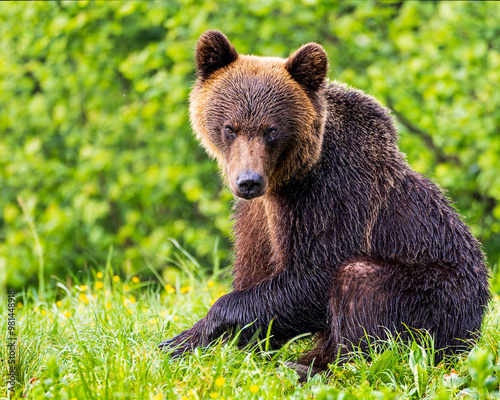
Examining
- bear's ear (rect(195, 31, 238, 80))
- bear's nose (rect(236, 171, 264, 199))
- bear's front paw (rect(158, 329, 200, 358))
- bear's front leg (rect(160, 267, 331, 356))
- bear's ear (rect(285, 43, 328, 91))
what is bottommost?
bear's front paw (rect(158, 329, 200, 358))

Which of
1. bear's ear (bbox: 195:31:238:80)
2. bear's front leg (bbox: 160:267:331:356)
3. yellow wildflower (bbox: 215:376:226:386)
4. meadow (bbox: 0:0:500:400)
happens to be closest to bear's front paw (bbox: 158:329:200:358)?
bear's front leg (bbox: 160:267:331:356)

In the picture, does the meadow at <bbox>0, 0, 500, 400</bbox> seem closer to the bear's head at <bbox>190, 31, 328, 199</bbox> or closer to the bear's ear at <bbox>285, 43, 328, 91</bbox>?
the bear's head at <bbox>190, 31, 328, 199</bbox>

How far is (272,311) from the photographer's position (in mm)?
4254

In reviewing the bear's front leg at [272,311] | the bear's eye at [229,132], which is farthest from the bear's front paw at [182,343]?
the bear's eye at [229,132]

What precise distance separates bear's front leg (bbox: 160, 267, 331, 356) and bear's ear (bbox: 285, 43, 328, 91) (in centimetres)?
131

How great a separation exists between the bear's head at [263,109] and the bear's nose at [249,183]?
0.12 ft

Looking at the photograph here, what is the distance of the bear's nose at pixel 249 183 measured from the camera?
3947 mm

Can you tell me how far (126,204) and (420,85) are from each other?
225 inches

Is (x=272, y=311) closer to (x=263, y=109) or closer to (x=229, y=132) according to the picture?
(x=229, y=132)

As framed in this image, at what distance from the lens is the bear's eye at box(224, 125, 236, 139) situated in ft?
14.1

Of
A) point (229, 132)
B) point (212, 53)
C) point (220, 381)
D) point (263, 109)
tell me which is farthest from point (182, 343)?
point (212, 53)

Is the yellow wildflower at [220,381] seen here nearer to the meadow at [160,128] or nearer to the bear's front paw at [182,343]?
the bear's front paw at [182,343]

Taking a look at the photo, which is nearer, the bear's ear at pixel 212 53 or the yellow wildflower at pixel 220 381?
the yellow wildflower at pixel 220 381

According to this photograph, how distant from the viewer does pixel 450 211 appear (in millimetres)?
4543
